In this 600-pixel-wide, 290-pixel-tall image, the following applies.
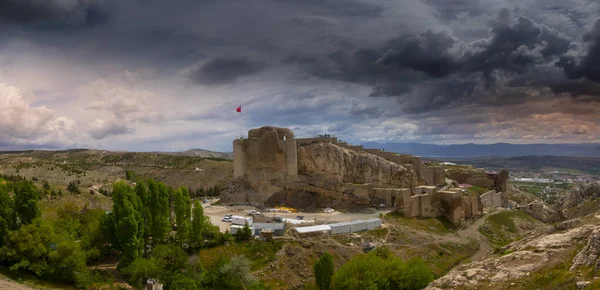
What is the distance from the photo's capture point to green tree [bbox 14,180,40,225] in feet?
121

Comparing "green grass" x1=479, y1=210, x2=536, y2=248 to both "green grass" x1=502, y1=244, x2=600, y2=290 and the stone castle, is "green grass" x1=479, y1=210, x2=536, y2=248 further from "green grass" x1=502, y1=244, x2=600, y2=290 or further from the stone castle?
"green grass" x1=502, y1=244, x2=600, y2=290

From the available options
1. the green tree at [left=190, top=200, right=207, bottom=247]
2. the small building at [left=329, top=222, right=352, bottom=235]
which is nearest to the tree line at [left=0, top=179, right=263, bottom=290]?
the green tree at [left=190, top=200, right=207, bottom=247]

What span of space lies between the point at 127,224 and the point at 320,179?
114 ft

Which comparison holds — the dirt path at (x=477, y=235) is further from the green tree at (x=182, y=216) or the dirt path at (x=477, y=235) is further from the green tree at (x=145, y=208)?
the green tree at (x=145, y=208)

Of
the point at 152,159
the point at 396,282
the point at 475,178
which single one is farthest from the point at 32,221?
the point at 152,159

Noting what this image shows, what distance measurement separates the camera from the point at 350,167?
232 ft

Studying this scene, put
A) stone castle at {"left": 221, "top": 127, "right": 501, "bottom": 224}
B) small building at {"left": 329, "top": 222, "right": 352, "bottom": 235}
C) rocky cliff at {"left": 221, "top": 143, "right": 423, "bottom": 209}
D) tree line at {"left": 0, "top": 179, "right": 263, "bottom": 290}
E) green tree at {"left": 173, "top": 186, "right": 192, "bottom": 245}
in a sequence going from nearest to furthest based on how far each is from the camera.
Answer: tree line at {"left": 0, "top": 179, "right": 263, "bottom": 290}
green tree at {"left": 173, "top": 186, "right": 192, "bottom": 245}
small building at {"left": 329, "top": 222, "right": 352, "bottom": 235}
stone castle at {"left": 221, "top": 127, "right": 501, "bottom": 224}
rocky cliff at {"left": 221, "top": 143, "right": 423, "bottom": 209}

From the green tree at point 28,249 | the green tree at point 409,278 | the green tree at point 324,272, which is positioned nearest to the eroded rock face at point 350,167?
the green tree at point 324,272

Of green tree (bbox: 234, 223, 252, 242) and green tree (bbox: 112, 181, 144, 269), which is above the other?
green tree (bbox: 112, 181, 144, 269)

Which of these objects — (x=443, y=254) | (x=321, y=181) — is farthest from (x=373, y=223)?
(x=321, y=181)

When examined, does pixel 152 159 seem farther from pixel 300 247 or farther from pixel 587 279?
pixel 587 279

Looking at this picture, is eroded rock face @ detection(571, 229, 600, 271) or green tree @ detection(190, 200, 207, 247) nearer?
eroded rock face @ detection(571, 229, 600, 271)

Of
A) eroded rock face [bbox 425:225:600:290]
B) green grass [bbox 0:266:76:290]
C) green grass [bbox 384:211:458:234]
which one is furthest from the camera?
green grass [bbox 384:211:458:234]

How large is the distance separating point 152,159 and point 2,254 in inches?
5288
